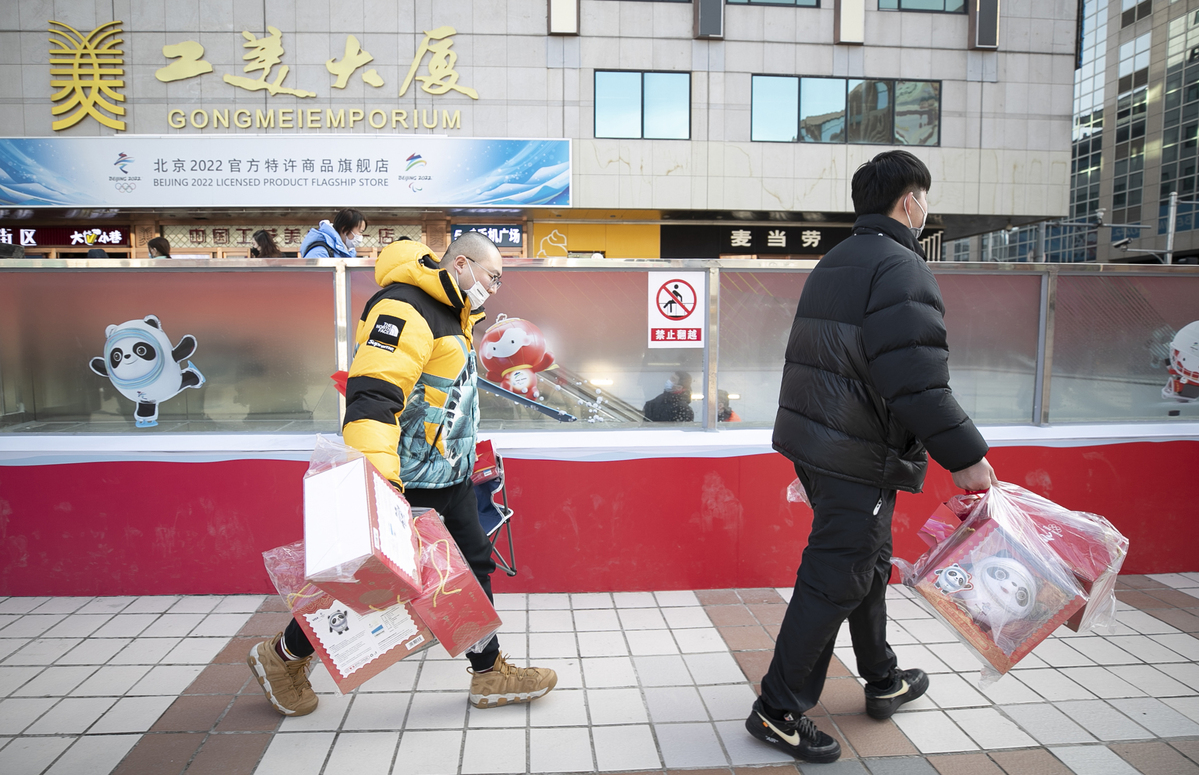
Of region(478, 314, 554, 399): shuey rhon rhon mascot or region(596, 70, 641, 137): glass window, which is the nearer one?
region(478, 314, 554, 399): shuey rhon rhon mascot

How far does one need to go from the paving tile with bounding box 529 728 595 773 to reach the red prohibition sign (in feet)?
6.59

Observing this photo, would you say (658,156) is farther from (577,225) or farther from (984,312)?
(984,312)

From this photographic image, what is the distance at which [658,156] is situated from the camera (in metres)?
15.3

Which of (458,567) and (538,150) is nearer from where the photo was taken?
(458,567)

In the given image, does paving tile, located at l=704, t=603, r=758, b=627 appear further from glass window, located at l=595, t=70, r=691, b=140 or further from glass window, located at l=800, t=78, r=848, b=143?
glass window, located at l=800, t=78, r=848, b=143

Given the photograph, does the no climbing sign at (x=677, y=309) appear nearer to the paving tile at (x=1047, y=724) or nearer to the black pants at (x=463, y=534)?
the black pants at (x=463, y=534)

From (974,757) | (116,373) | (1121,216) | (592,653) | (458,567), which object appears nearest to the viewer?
(458,567)

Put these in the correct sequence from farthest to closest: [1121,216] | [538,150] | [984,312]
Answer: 1. [1121,216]
2. [538,150]
3. [984,312]

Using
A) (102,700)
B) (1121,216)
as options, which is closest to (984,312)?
(102,700)

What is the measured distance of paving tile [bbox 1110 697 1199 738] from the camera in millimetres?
2396

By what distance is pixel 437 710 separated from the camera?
251cm

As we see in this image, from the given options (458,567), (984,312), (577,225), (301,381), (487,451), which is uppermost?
(577,225)

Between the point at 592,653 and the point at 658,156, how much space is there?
13.9 meters

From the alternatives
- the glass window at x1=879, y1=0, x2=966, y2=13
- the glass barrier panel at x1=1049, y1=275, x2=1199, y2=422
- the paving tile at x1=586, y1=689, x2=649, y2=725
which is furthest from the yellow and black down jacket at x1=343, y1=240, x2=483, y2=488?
the glass window at x1=879, y1=0, x2=966, y2=13
